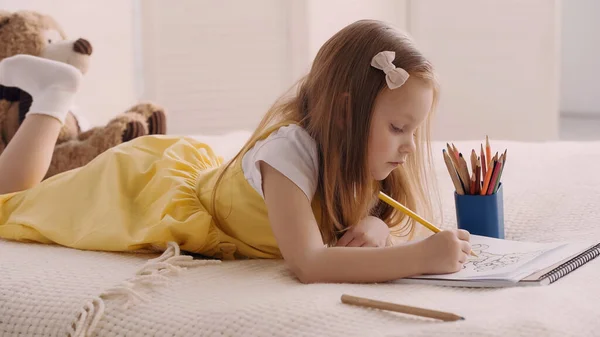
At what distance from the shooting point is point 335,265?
42.1 inches

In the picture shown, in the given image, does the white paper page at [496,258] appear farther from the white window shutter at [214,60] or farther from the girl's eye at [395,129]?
the white window shutter at [214,60]

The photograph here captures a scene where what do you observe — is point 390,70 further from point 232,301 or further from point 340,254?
point 232,301

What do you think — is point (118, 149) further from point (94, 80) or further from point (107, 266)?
point (94, 80)

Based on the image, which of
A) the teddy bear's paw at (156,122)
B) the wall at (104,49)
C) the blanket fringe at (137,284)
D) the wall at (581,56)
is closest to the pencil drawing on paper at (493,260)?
the blanket fringe at (137,284)

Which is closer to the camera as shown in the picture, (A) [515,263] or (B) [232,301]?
(B) [232,301]

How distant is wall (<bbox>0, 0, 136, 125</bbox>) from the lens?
2742 millimetres

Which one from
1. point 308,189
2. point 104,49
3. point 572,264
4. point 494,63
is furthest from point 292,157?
point 494,63

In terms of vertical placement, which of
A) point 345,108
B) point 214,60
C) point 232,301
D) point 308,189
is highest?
point 214,60

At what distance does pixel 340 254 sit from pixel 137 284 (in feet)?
0.85

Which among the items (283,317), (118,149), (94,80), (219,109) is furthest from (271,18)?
(283,317)

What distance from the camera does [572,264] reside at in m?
1.09

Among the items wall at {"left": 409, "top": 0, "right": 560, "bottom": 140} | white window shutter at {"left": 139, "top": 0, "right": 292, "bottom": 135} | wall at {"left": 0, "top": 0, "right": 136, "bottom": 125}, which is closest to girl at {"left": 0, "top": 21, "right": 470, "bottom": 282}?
wall at {"left": 0, "top": 0, "right": 136, "bottom": 125}

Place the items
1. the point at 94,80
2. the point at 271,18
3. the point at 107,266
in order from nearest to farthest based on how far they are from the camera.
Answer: the point at 107,266 → the point at 94,80 → the point at 271,18

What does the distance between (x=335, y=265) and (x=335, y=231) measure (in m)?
0.18
